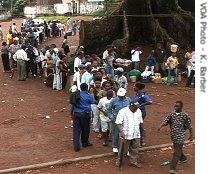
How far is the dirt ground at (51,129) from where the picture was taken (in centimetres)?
1030

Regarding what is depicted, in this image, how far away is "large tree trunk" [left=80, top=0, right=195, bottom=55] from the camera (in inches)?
914

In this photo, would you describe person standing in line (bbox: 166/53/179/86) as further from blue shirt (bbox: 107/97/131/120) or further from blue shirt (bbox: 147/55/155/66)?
blue shirt (bbox: 107/97/131/120)

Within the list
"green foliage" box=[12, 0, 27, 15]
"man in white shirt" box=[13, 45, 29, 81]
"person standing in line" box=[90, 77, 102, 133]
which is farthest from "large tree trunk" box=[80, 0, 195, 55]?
"green foliage" box=[12, 0, 27, 15]

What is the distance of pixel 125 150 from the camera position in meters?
10.2

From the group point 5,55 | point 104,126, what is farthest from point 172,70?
point 104,126

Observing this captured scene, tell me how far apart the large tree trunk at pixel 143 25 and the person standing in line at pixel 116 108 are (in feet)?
41.2

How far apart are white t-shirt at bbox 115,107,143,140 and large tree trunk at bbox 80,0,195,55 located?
1323cm

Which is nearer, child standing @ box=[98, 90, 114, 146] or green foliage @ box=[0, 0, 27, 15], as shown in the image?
child standing @ box=[98, 90, 114, 146]

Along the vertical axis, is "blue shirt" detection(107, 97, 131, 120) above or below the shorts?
above

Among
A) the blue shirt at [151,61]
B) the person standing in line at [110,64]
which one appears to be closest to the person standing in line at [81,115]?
the person standing in line at [110,64]

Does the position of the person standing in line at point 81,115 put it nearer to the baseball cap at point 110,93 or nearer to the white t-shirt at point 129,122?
the baseball cap at point 110,93

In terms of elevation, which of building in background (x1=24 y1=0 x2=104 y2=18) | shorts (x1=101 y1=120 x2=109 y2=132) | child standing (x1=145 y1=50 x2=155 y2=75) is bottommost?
shorts (x1=101 y1=120 x2=109 y2=132)

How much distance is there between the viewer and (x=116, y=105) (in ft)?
33.7
